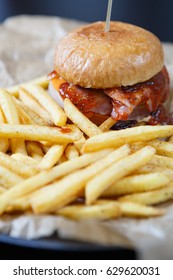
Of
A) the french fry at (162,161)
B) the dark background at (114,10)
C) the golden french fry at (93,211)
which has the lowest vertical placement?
the golden french fry at (93,211)

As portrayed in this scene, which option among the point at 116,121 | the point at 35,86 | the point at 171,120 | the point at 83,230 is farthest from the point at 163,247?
the point at 35,86

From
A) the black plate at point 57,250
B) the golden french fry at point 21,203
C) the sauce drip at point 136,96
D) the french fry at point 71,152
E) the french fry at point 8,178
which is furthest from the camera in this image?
the sauce drip at point 136,96

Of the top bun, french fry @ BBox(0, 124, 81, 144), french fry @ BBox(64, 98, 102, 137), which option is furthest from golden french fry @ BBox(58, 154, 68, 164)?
the top bun

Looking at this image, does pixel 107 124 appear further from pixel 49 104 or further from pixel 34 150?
pixel 34 150

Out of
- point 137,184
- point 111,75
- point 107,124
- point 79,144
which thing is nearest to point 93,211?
point 137,184

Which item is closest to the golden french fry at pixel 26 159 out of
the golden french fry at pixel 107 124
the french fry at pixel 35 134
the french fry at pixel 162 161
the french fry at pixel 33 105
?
the french fry at pixel 35 134

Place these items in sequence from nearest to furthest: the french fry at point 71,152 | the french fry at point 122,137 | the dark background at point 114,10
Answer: the french fry at point 122,137, the french fry at point 71,152, the dark background at point 114,10

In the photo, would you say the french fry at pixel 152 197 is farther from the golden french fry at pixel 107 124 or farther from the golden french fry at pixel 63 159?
the golden french fry at pixel 107 124

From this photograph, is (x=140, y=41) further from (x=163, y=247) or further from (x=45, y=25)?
(x=45, y=25)

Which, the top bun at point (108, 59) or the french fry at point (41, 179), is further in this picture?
the top bun at point (108, 59)
